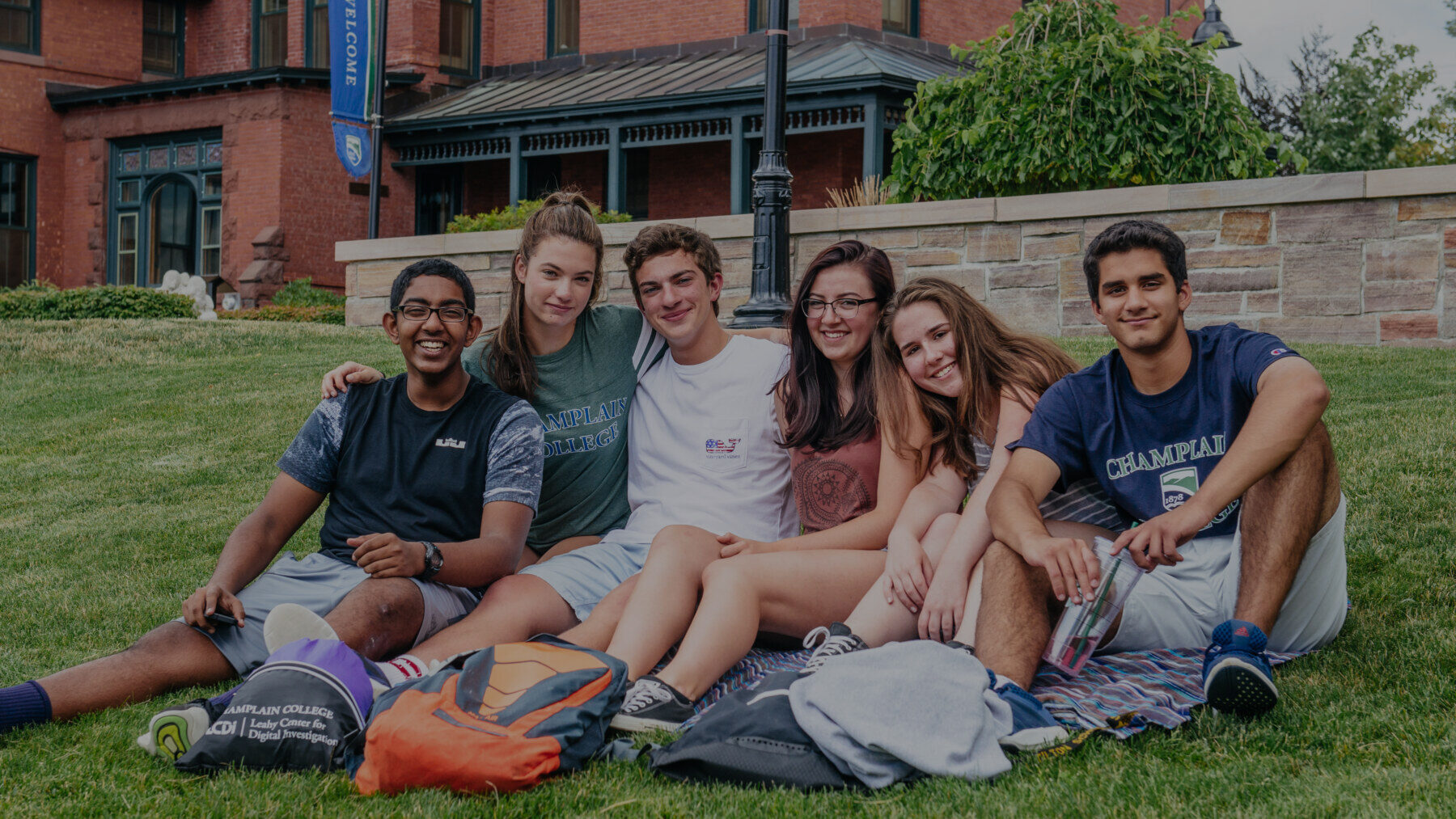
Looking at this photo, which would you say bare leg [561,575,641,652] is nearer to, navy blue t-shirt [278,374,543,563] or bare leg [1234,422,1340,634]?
navy blue t-shirt [278,374,543,563]

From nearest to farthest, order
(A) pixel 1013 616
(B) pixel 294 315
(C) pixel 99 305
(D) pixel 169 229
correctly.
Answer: (A) pixel 1013 616 < (C) pixel 99 305 < (B) pixel 294 315 < (D) pixel 169 229

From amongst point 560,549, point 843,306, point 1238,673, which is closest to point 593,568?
point 560,549

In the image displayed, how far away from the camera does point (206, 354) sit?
1229 centimetres

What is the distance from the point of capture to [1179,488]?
364cm

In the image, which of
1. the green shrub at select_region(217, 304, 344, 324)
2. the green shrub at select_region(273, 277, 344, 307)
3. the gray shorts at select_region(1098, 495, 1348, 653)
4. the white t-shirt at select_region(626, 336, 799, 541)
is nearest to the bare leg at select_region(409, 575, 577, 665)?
the white t-shirt at select_region(626, 336, 799, 541)

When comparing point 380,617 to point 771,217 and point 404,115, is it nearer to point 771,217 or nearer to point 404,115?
point 771,217

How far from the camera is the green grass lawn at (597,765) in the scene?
9.06 feet

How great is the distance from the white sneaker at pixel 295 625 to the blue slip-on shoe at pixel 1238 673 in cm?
230

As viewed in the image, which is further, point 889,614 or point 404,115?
point 404,115

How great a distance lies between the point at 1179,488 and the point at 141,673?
10.0ft

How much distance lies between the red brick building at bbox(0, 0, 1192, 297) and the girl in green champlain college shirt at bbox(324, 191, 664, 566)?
43.8 ft

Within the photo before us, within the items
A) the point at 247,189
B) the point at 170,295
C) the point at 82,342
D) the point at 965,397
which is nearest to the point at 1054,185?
the point at 965,397

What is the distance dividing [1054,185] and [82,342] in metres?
9.56

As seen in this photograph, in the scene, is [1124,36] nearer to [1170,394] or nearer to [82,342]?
[1170,394]
